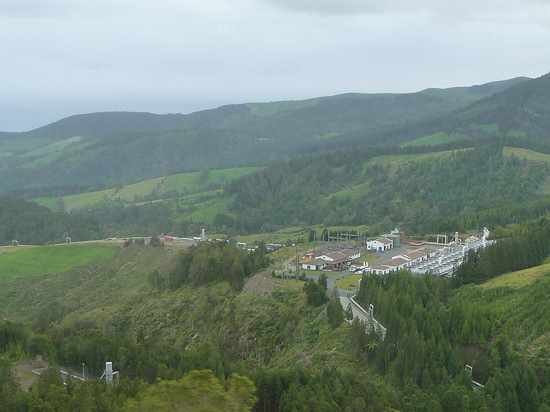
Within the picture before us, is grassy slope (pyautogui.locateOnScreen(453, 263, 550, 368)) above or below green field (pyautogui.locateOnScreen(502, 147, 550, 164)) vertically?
below

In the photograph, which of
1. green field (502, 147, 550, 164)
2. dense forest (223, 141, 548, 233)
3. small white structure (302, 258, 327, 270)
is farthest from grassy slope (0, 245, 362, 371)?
green field (502, 147, 550, 164)

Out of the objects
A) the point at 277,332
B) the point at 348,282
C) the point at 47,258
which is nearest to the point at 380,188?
the point at 47,258

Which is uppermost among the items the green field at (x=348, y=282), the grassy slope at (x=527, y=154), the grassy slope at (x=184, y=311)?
the grassy slope at (x=527, y=154)

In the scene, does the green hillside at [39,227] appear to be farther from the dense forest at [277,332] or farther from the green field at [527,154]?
the green field at [527,154]

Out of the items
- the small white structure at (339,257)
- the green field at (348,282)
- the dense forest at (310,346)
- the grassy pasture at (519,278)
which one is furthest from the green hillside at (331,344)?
the small white structure at (339,257)

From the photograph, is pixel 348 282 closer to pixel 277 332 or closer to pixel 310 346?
pixel 277 332

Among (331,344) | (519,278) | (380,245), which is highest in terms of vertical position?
(519,278)

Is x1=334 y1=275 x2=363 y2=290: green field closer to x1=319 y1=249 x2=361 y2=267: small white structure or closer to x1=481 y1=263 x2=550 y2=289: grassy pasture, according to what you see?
x1=319 y1=249 x2=361 y2=267: small white structure
